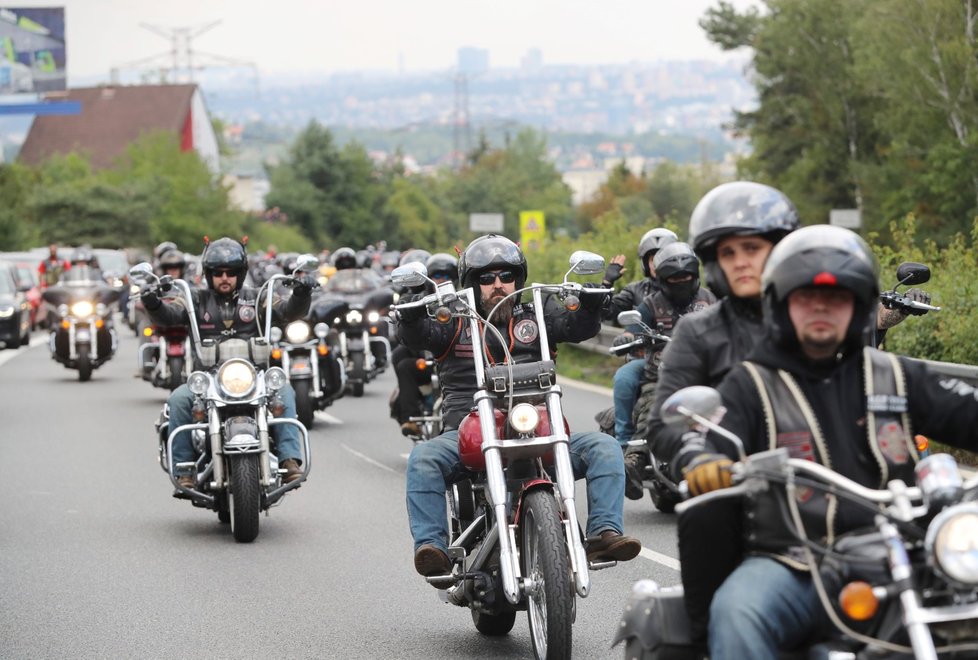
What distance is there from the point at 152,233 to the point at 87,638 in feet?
269

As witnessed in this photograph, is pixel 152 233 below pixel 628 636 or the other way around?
below

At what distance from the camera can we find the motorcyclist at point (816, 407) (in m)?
4.63

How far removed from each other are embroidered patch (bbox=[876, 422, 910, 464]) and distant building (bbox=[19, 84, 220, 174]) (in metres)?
126

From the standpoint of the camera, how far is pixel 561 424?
24.2 ft

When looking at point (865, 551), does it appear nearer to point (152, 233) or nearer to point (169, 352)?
point (169, 352)

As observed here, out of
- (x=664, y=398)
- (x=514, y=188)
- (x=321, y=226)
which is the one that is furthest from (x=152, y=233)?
(x=664, y=398)

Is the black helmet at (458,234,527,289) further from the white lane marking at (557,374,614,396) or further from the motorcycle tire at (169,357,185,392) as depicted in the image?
the white lane marking at (557,374,614,396)

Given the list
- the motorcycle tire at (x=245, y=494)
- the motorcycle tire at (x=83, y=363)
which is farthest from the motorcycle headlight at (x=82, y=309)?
the motorcycle tire at (x=245, y=494)

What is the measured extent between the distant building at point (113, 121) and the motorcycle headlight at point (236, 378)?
118869 millimetres

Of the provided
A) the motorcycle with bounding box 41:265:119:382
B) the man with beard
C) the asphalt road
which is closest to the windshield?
the motorcycle with bounding box 41:265:119:382

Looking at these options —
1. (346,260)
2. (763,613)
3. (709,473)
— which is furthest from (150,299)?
(346,260)

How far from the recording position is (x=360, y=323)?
21344 mm

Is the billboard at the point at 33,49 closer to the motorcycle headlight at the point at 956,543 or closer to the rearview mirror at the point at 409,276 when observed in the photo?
the rearview mirror at the point at 409,276

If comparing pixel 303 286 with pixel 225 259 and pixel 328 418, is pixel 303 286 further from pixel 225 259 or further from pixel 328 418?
pixel 328 418
